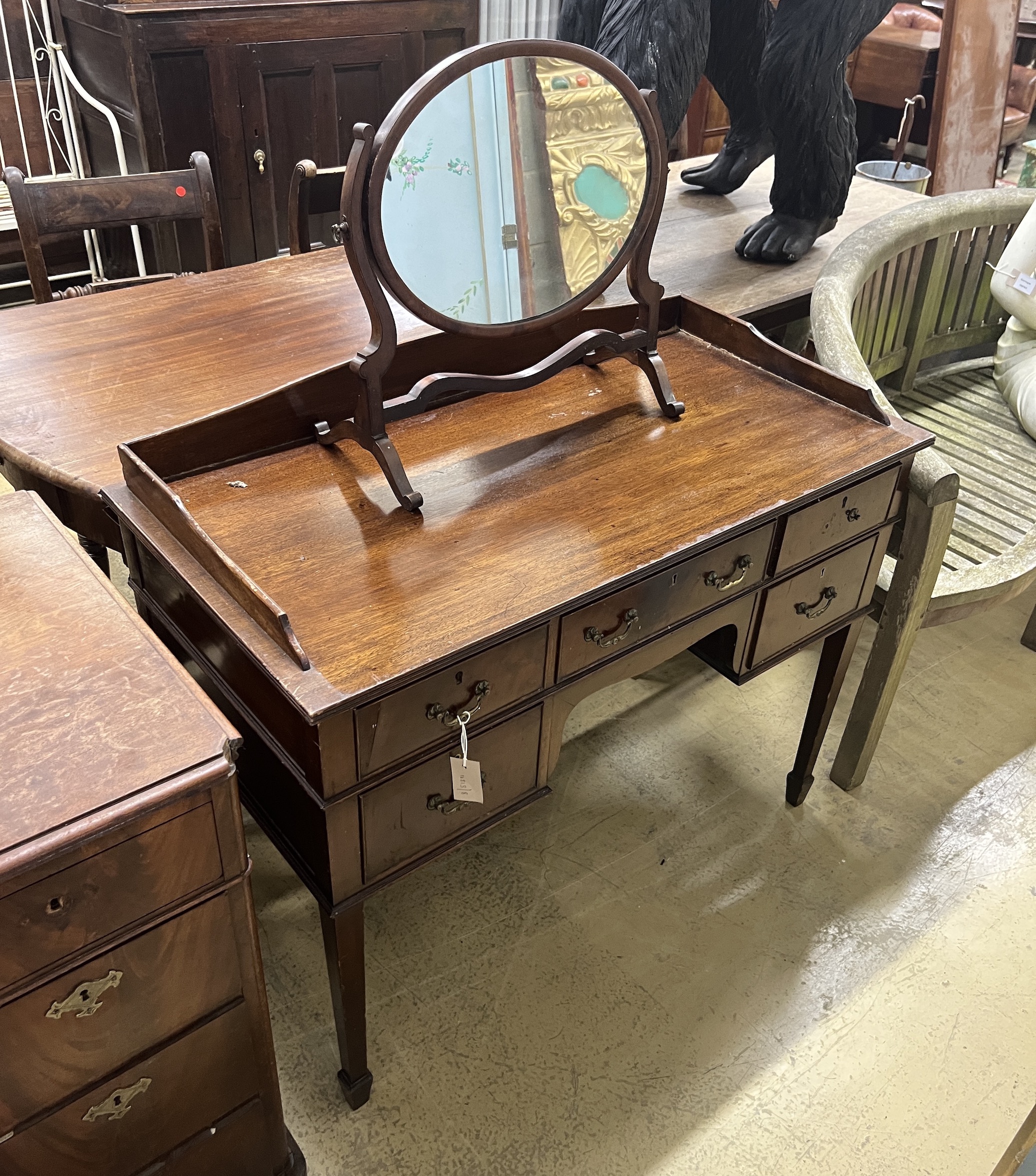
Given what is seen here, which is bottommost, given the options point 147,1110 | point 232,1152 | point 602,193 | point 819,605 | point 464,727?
point 232,1152

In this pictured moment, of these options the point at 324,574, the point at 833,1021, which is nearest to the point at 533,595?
the point at 324,574

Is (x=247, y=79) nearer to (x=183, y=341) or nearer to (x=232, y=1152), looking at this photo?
(x=183, y=341)

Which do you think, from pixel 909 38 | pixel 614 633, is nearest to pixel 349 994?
pixel 614 633

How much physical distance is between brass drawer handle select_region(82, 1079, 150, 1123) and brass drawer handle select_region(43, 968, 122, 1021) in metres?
0.14

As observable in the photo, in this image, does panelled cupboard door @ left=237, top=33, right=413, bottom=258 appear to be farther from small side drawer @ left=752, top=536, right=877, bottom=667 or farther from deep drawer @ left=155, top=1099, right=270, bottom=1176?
deep drawer @ left=155, top=1099, right=270, bottom=1176

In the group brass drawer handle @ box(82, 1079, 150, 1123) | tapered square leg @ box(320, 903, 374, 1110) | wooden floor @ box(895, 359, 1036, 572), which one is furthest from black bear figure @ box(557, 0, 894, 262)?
brass drawer handle @ box(82, 1079, 150, 1123)

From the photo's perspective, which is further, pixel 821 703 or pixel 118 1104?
pixel 821 703

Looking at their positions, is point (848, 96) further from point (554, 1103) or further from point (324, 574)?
point (554, 1103)

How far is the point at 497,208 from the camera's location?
131 cm

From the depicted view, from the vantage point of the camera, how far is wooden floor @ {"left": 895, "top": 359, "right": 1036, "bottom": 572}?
1942mm

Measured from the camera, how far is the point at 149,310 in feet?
6.02

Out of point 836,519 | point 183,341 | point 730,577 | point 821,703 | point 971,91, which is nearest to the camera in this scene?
point 730,577

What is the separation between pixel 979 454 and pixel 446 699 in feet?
5.22

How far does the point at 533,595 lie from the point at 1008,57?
165 inches
